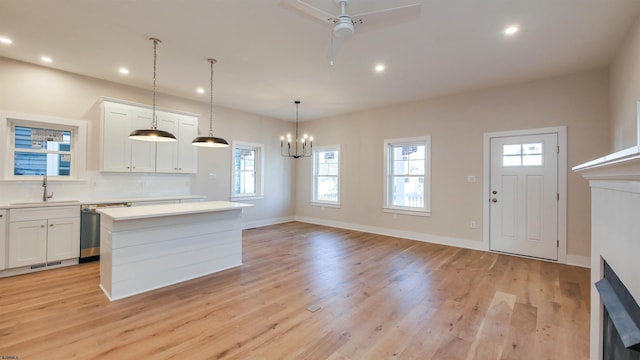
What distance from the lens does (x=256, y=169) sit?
704 cm

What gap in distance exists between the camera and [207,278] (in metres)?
3.42

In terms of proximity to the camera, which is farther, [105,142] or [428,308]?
[105,142]

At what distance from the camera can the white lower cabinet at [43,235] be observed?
Answer: 11.5 ft

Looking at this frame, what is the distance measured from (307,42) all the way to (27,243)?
4.36m

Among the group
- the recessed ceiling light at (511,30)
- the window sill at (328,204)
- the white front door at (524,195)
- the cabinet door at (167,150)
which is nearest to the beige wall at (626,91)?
the white front door at (524,195)

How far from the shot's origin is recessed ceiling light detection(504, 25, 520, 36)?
288cm

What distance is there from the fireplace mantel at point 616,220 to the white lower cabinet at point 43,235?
5.45 metres

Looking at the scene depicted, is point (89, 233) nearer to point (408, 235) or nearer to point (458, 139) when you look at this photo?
point (408, 235)

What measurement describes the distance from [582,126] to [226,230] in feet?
17.2

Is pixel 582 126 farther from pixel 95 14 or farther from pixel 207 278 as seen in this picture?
pixel 95 14

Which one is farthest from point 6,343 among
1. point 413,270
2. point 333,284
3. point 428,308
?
point 413,270

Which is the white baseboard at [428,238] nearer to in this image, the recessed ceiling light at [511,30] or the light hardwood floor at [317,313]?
the light hardwood floor at [317,313]

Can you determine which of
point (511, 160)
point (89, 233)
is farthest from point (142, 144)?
point (511, 160)

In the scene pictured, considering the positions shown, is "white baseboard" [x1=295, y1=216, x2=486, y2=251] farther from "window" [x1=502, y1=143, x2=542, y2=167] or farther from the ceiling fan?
the ceiling fan
